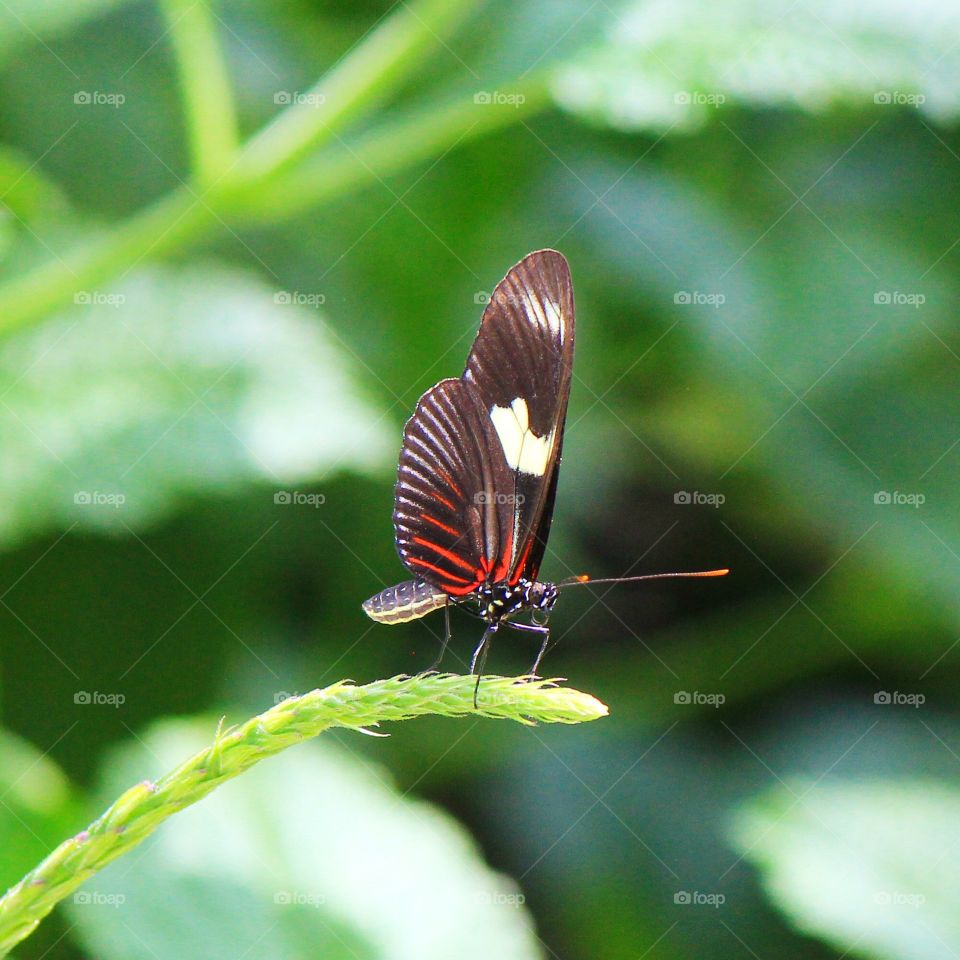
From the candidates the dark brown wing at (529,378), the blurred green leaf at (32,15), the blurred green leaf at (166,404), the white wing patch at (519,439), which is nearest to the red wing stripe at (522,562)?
the dark brown wing at (529,378)

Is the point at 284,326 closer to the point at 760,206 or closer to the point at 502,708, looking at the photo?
the point at 760,206

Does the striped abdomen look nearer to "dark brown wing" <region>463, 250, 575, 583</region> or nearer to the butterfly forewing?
the butterfly forewing

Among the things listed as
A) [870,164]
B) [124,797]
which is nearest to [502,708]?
[124,797]

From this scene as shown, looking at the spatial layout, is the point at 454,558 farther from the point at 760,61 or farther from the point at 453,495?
the point at 760,61

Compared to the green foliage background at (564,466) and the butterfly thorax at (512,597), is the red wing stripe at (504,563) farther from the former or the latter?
the green foliage background at (564,466)

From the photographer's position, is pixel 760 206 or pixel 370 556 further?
pixel 760 206

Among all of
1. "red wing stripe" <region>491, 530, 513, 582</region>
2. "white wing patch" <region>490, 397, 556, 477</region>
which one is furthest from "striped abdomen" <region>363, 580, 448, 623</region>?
"white wing patch" <region>490, 397, 556, 477</region>
